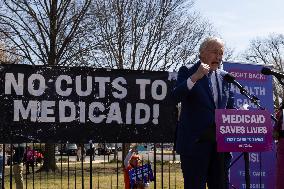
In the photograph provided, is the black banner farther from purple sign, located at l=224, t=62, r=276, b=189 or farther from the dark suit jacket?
the dark suit jacket

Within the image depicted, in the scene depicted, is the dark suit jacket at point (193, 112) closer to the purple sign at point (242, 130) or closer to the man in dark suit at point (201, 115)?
the man in dark suit at point (201, 115)

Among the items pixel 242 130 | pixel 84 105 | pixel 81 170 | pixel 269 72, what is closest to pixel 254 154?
pixel 84 105

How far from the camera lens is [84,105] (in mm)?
5910

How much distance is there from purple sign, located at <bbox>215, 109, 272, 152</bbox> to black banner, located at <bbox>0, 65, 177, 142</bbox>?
2.72m

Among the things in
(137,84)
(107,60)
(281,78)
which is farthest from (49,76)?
(107,60)

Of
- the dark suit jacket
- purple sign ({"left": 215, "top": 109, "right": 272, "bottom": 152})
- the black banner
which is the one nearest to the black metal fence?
the black banner

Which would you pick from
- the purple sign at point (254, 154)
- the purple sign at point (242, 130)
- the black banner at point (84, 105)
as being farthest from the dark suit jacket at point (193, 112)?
the purple sign at point (254, 154)

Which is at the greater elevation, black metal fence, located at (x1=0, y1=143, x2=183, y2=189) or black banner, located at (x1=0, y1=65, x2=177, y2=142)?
black banner, located at (x1=0, y1=65, x2=177, y2=142)

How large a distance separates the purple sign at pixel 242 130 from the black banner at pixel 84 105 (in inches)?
107

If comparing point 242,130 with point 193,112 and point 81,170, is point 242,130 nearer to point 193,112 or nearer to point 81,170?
point 193,112

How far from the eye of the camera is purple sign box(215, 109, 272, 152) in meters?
3.41

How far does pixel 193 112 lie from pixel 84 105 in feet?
7.35

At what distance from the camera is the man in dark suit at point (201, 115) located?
12.5 feet

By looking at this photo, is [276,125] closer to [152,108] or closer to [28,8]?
[152,108]
